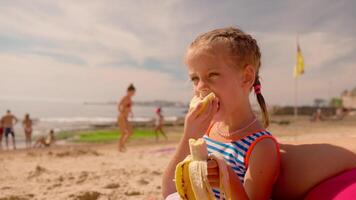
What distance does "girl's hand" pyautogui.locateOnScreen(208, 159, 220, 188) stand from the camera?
155cm

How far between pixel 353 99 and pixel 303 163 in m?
70.4

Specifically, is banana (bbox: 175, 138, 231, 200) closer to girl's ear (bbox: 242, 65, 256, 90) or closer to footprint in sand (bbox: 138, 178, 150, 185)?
girl's ear (bbox: 242, 65, 256, 90)

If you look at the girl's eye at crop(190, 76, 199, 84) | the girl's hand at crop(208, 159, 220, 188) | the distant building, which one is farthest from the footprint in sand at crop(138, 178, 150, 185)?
the distant building

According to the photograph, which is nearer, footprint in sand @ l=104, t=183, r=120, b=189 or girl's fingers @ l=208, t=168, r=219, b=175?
girl's fingers @ l=208, t=168, r=219, b=175

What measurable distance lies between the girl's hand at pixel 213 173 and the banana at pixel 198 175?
0.02 metres

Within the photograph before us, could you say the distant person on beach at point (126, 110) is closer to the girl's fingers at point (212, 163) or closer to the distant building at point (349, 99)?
the girl's fingers at point (212, 163)

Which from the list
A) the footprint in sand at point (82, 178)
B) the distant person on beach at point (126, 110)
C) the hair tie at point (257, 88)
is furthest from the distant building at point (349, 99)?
the hair tie at point (257, 88)

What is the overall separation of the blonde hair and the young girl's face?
0.04 metres

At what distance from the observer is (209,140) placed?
2121mm

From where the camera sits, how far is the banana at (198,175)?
4.95ft

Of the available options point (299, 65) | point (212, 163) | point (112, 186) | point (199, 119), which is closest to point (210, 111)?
point (199, 119)

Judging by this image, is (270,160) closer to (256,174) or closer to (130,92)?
(256,174)

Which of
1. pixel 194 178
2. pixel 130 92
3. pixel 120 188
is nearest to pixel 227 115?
pixel 194 178

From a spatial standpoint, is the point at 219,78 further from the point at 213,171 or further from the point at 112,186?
the point at 112,186
